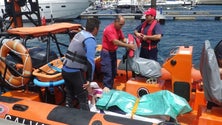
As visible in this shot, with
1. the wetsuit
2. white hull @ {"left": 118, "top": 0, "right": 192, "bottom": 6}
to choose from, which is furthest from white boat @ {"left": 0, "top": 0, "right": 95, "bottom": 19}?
the wetsuit

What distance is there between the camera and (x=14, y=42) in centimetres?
421

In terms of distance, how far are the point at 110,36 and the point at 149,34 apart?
0.71 metres

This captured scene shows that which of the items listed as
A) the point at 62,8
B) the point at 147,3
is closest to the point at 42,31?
the point at 62,8

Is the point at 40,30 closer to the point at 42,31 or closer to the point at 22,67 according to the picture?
the point at 42,31

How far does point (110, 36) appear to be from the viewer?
4.44 meters

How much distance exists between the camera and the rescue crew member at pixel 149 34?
4748mm

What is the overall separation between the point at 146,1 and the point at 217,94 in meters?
46.2

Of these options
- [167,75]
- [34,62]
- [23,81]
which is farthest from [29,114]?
[167,75]

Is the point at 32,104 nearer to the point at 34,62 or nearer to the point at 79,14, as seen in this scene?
the point at 34,62

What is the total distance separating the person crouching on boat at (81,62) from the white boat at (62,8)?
2280 centimetres

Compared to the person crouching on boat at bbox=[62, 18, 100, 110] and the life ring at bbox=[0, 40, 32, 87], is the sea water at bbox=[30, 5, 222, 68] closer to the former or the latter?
the life ring at bbox=[0, 40, 32, 87]

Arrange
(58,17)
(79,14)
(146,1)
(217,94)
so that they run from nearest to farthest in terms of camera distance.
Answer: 1. (217,94)
2. (58,17)
3. (79,14)
4. (146,1)

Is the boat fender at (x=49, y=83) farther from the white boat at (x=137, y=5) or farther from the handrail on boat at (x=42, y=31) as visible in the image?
the white boat at (x=137, y=5)

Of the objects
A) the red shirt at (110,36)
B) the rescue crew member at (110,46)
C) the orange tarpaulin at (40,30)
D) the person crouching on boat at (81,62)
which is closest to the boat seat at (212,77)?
the person crouching on boat at (81,62)
